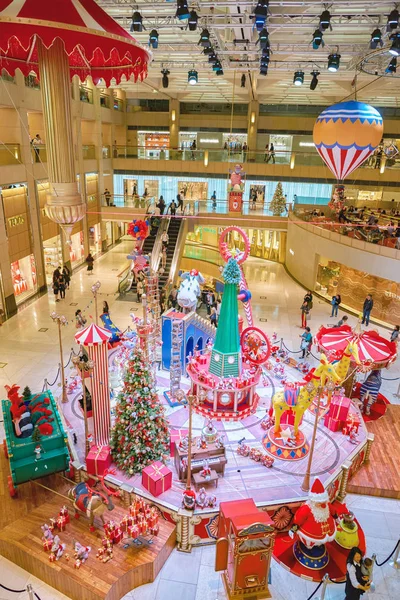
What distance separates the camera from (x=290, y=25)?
38.6 feet

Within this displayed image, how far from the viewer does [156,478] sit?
6.96m

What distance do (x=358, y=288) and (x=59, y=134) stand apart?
53.6 ft

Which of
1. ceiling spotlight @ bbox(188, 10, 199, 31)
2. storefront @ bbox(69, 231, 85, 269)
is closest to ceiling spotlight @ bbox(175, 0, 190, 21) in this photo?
ceiling spotlight @ bbox(188, 10, 199, 31)

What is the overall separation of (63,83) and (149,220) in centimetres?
1661

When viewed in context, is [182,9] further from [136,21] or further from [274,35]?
[274,35]

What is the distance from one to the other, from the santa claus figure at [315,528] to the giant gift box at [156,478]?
2.11 metres

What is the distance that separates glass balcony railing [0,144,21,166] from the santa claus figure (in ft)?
44.5

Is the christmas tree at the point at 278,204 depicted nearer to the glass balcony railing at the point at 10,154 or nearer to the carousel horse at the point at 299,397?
the glass balcony railing at the point at 10,154

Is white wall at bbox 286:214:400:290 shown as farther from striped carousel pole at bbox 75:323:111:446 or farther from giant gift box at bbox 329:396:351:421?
striped carousel pole at bbox 75:323:111:446

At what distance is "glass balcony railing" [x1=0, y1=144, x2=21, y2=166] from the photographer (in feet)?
48.5

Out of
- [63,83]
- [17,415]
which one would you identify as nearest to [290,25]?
[63,83]

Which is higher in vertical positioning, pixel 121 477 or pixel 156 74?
pixel 156 74

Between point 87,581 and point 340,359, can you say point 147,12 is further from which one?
point 87,581

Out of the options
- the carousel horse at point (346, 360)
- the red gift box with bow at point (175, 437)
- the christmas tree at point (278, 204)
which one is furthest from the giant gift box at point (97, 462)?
the christmas tree at point (278, 204)
